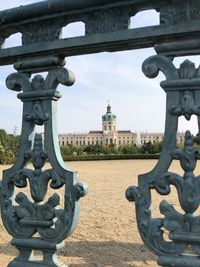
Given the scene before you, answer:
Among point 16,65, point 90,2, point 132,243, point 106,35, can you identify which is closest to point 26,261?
point 16,65

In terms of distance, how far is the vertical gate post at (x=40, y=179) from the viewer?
181cm

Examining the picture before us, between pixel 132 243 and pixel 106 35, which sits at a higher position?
pixel 106 35

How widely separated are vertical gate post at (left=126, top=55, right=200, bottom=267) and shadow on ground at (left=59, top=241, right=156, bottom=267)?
309 centimetres

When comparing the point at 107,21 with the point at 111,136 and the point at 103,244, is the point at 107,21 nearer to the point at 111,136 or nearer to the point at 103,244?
the point at 103,244

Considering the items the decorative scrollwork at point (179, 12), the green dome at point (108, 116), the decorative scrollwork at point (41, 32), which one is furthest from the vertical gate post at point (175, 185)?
the green dome at point (108, 116)

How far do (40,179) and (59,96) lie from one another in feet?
1.34

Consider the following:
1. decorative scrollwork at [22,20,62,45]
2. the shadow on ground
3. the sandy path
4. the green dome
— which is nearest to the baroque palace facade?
the green dome

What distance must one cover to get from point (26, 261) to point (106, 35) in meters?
1.15

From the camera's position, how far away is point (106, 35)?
179 cm

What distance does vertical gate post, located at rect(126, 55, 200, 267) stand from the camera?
1.60 m

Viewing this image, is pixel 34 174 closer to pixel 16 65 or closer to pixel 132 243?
pixel 16 65

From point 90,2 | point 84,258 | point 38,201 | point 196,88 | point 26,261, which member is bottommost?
point 84,258

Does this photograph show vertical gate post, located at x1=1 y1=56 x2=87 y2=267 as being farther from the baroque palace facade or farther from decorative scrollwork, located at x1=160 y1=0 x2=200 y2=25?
the baroque palace facade

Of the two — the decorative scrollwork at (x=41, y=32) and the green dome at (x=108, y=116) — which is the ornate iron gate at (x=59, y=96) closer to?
the decorative scrollwork at (x=41, y=32)
